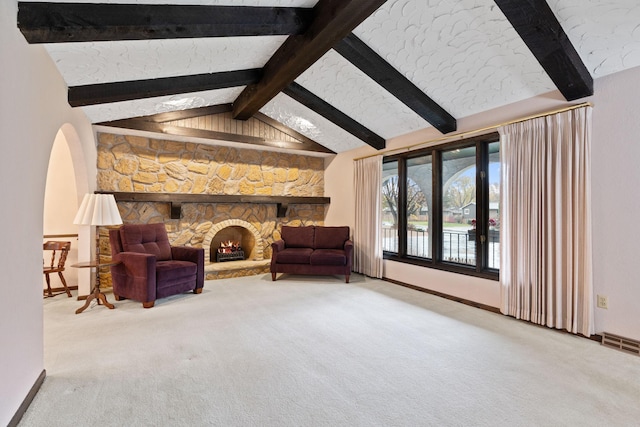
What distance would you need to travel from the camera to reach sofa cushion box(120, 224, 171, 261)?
395 cm

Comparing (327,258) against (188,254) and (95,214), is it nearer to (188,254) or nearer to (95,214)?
(188,254)

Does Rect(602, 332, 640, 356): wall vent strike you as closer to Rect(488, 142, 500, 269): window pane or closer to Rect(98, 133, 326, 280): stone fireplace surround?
Rect(488, 142, 500, 269): window pane

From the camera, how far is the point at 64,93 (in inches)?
110

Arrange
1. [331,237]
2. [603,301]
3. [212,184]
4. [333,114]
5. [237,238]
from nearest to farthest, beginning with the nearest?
[603,301], [333,114], [212,184], [331,237], [237,238]

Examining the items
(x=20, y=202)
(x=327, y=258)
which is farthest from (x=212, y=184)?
(x=20, y=202)

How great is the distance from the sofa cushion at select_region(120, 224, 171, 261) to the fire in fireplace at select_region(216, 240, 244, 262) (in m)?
1.26

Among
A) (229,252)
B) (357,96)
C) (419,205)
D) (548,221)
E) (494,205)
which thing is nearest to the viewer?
(548,221)

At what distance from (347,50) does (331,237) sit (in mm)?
3145

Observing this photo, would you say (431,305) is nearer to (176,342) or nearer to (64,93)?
(176,342)

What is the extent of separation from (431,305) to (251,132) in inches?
158

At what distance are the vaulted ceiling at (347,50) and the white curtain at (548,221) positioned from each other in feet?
1.37

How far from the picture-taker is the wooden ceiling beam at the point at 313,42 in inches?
95.4

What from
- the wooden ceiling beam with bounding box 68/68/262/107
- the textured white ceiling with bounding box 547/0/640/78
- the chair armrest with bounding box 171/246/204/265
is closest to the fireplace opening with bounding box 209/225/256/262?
the chair armrest with bounding box 171/246/204/265

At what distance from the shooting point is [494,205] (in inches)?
145
